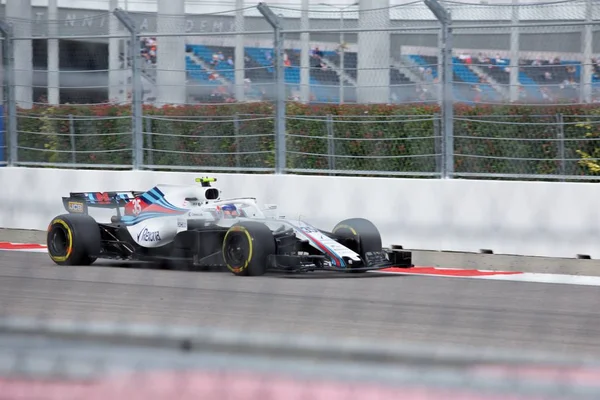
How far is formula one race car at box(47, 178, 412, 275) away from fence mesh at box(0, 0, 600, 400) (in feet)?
0.18

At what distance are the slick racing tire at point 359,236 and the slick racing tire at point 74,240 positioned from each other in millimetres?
1893

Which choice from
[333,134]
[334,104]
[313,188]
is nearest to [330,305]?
[333,134]

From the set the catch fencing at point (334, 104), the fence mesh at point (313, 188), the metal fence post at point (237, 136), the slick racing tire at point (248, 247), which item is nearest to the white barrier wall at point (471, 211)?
the fence mesh at point (313, 188)

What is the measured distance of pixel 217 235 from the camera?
7004 millimetres

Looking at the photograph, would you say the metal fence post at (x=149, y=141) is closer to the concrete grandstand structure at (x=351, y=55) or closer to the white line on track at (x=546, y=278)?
the concrete grandstand structure at (x=351, y=55)

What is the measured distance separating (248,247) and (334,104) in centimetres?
132

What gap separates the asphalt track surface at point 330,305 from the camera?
2.90 m

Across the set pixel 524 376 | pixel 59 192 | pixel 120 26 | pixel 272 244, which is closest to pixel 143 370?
pixel 524 376

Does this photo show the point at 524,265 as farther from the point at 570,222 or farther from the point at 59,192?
the point at 59,192

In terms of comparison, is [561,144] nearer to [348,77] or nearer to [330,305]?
[348,77]

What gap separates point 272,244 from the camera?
7637mm

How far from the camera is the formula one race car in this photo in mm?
7391

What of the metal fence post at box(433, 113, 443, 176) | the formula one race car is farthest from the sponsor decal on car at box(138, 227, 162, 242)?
the metal fence post at box(433, 113, 443, 176)

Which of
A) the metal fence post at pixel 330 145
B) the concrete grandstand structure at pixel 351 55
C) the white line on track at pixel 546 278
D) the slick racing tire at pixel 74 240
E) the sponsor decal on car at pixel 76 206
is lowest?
the white line on track at pixel 546 278
